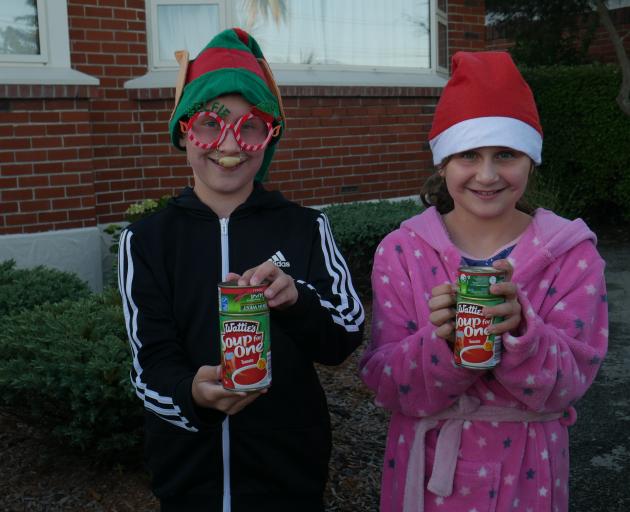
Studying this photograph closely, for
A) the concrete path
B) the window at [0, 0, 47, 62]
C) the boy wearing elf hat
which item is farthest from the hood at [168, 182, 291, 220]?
the window at [0, 0, 47, 62]

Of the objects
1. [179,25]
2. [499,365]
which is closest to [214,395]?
[499,365]

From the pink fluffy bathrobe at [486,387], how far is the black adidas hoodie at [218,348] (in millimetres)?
145

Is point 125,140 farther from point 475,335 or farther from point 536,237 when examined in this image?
point 475,335

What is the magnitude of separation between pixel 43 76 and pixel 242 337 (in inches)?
185

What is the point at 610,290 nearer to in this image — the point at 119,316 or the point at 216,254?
the point at 119,316

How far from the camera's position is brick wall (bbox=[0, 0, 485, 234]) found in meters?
5.76

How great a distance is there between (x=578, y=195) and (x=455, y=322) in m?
9.35

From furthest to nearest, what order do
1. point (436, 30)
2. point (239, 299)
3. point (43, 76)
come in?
point (436, 30) < point (43, 76) < point (239, 299)

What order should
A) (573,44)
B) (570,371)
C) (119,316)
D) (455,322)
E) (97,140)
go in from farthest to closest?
(573,44) < (97,140) < (119,316) < (570,371) < (455,322)

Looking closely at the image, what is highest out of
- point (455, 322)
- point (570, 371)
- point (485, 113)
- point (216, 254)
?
point (485, 113)

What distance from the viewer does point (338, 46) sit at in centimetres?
779

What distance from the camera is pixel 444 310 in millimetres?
1746

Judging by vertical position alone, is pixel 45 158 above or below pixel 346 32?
below

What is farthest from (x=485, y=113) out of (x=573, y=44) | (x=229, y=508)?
(x=573, y=44)
